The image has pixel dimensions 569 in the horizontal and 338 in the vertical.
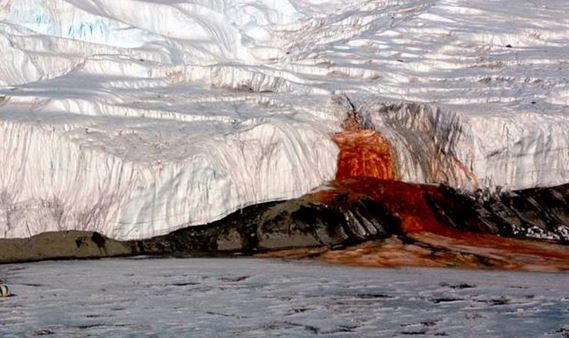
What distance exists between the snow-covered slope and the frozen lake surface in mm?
3016

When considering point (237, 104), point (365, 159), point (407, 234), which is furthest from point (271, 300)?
point (237, 104)

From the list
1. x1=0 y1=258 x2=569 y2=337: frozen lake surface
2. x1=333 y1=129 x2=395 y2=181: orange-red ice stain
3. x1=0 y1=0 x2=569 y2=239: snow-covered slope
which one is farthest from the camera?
x1=333 y1=129 x2=395 y2=181: orange-red ice stain

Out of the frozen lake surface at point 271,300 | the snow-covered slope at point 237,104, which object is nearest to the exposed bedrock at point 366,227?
the snow-covered slope at point 237,104

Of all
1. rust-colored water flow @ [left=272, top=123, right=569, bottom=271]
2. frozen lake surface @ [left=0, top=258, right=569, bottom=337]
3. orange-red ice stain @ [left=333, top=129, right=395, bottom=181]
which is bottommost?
frozen lake surface @ [left=0, top=258, right=569, bottom=337]

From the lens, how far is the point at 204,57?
117ft

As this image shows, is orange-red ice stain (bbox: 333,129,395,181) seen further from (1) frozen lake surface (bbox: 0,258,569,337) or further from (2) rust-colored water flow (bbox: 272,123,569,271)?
(1) frozen lake surface (bbox: 0,258,569,337)

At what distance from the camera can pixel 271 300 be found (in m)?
13.9

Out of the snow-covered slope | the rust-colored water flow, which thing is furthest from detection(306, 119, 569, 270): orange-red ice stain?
the snow-covered slope

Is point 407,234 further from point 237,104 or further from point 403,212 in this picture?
point 237,104

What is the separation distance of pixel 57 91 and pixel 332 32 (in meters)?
17.8

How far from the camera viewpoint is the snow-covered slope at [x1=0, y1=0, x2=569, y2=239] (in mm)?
20953

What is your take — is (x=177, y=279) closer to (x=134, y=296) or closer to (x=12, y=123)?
(x=134, y=296)

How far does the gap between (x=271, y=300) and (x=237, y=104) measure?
13035 millimetres

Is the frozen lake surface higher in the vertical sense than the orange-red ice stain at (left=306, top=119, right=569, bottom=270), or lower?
lower
